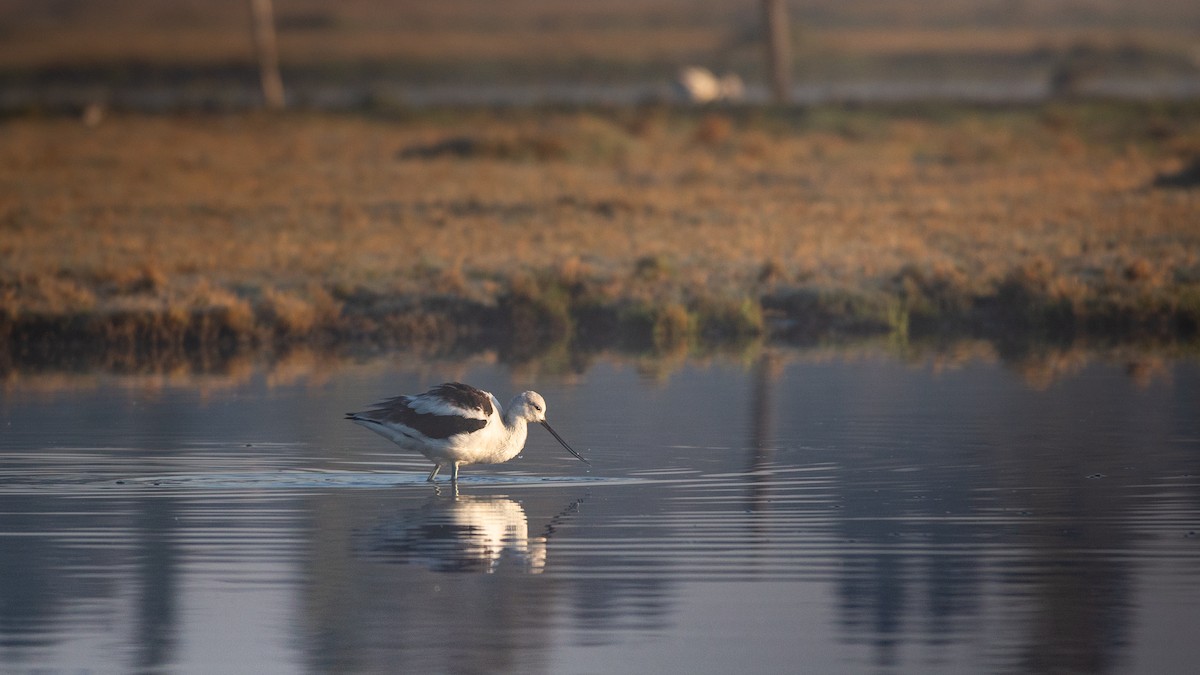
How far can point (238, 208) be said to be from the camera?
3603 cm

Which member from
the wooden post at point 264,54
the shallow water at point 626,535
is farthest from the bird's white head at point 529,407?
the wooden post at point 264,54

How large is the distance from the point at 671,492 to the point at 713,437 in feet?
9.31

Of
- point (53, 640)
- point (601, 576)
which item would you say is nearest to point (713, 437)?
point (601, 576)

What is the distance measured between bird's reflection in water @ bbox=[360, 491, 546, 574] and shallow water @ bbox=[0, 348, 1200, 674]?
1.4 inches

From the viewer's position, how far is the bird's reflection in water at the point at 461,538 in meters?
12.2

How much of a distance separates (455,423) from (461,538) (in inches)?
70.3

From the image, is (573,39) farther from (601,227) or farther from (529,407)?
(529,407)

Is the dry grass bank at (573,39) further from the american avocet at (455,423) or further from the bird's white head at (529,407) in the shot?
the american avocet at (455,423)

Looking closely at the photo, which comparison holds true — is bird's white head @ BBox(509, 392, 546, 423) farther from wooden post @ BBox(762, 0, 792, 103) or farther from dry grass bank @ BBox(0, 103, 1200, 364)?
wooden post @ BBox(762, 0, 792, 103)

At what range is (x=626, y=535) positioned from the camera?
1294 centimetres

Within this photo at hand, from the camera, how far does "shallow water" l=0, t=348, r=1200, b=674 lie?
10.3 m

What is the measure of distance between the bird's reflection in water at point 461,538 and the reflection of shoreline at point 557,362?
6.88 metres

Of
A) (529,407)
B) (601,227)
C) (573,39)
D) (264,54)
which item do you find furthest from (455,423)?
(573,39)

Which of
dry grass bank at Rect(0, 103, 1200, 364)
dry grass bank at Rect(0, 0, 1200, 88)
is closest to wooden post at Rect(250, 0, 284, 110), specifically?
dry grass bank at Rect(0, 103, 1200, 364)
